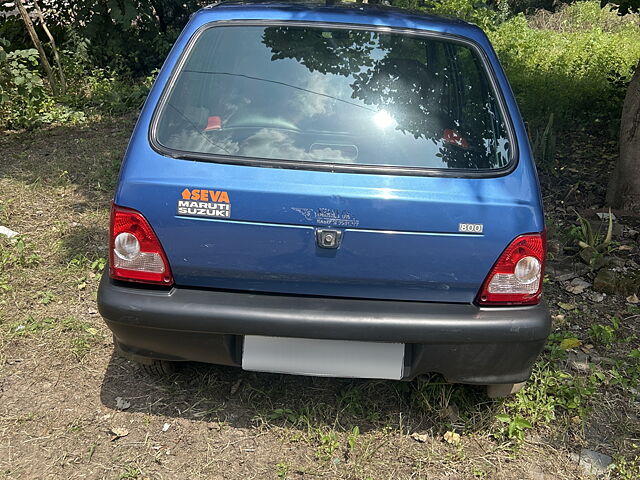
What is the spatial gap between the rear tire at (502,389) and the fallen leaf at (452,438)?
9.3 inches

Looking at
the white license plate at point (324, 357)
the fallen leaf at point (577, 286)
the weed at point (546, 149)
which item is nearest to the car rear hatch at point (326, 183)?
the white license plate at point (324, 357)

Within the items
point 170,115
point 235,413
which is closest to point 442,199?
point 170,115

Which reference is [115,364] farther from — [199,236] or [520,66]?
[520,66]

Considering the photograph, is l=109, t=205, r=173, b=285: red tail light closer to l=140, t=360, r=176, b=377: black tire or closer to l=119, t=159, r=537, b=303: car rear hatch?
l=119, t=159, r=537, b=303: car rear hatch

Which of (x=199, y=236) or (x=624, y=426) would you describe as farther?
(x=624, y=426)

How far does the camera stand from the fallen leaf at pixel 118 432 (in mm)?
2656

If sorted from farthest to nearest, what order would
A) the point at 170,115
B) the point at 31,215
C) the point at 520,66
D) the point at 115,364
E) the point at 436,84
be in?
the point at 520,66 < the point at 31,215 < the point at 115,364 < the point at 436,84 < the point at 170,115

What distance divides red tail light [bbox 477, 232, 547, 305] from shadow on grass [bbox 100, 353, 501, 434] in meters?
0.65

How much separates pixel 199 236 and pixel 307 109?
71 cm

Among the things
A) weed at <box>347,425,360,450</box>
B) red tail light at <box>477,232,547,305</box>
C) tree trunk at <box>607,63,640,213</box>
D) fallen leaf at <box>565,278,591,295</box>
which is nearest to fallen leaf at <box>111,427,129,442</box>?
weed at <box>347,425,360,450</box>

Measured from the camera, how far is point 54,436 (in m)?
2.64

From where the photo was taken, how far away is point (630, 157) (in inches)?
189

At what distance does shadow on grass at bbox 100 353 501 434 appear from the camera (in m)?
2.79

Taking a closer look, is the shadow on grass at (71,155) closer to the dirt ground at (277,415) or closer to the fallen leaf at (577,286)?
the dirt ground at (277,415)
